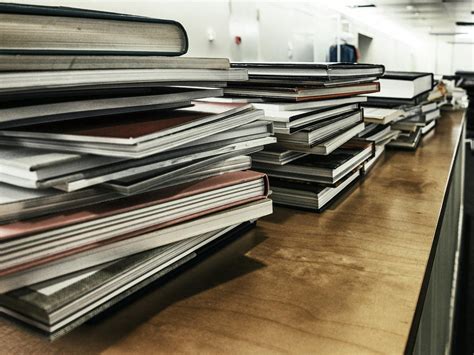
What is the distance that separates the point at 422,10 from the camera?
7.25m

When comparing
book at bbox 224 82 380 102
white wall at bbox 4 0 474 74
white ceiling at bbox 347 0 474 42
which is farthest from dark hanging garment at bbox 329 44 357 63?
book at bbox 224 82 380 102

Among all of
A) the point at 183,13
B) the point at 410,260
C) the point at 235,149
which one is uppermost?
the point at 183,13

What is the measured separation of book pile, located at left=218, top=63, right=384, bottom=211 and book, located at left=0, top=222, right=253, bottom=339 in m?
0.29

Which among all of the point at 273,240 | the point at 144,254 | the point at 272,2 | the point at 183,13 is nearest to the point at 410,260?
the point at 273,240

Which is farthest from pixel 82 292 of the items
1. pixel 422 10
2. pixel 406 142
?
pixel 422 10

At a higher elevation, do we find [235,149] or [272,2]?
[272,2]

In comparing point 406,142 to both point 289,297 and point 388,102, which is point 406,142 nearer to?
point 388,102

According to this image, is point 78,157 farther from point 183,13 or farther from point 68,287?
point 183,13

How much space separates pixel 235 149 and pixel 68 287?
0.23 metres

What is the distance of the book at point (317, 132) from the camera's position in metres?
0.68

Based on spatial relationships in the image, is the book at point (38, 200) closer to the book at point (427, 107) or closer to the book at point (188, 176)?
the book at point (188, 176)

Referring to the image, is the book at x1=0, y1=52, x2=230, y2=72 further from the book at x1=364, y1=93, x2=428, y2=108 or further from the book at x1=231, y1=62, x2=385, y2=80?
the book at x1=364, y1=93, x2=428, y2=108

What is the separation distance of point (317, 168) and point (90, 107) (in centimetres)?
39

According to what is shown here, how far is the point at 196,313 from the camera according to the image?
0.44 meters
